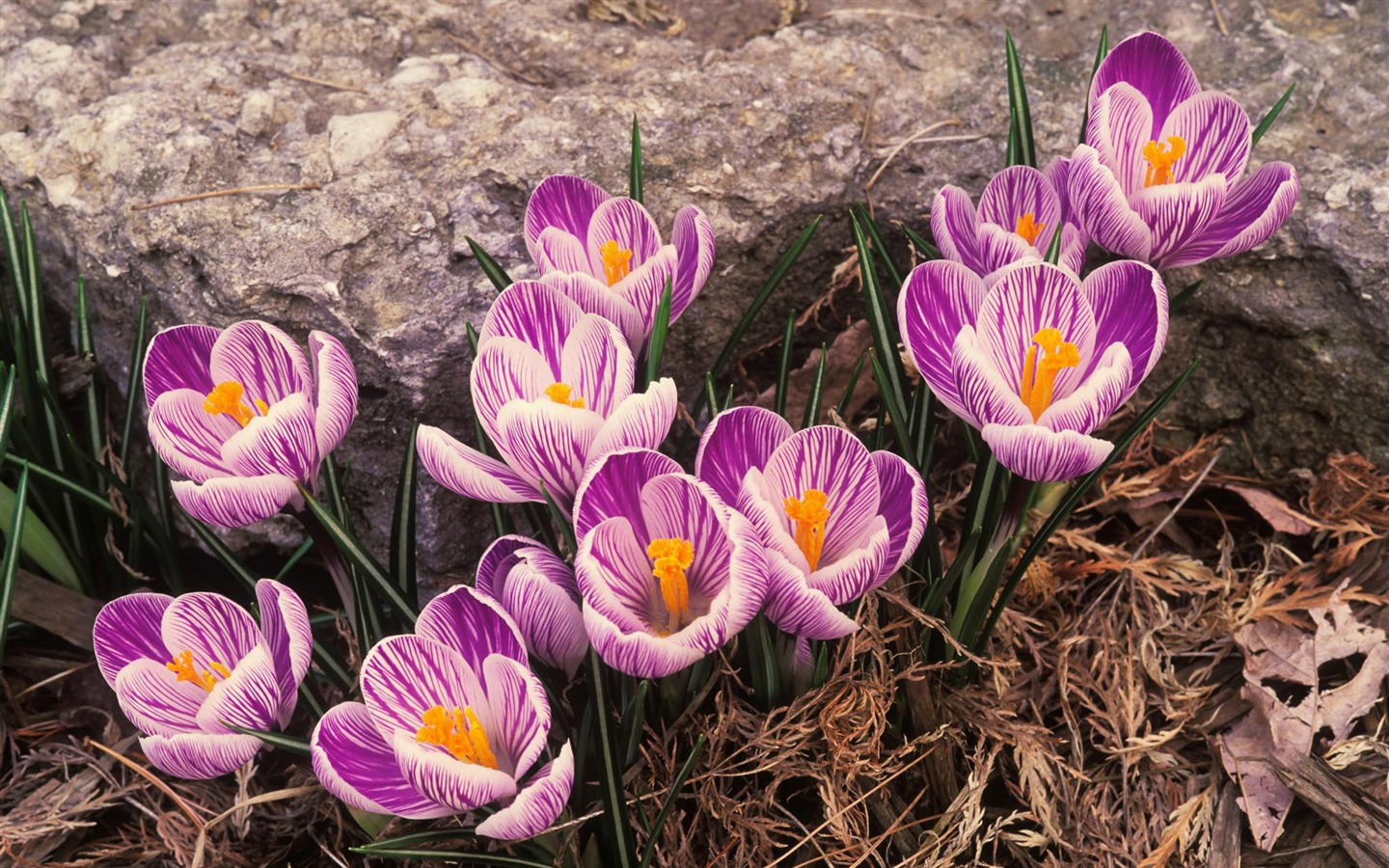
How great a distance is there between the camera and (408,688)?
120cm

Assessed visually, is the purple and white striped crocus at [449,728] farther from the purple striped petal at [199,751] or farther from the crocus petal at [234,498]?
the crocus petal at [234,498]

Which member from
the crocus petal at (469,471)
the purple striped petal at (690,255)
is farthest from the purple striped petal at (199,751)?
the purple striped petal at (690,255)

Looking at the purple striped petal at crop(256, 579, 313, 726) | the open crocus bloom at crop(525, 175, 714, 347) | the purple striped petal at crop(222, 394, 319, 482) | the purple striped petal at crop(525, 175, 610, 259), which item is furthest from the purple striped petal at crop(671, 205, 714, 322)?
the purple striped petal at crop(256, 579, 313, 726)

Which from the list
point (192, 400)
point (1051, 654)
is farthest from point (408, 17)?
point (1051, 654)

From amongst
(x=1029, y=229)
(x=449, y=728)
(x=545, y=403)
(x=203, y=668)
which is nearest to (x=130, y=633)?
(x=203, y=668)

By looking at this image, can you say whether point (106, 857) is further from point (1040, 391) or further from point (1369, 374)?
point (1369, 374)

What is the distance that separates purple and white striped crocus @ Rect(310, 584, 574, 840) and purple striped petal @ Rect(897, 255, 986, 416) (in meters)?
0.54

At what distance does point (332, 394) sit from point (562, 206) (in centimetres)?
41

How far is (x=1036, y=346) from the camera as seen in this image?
1.29 m

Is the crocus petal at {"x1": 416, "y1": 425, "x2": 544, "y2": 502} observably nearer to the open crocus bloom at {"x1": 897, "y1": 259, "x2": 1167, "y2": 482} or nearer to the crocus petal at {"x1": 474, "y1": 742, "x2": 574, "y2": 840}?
the crocus petal at {"x1": 474, "y1": 742, "x2": 574, "y2": 840}

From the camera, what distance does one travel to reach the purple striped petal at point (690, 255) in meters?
1.47

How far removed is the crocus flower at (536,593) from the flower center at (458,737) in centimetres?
11

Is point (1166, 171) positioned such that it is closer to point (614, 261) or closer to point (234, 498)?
point (614, 261)

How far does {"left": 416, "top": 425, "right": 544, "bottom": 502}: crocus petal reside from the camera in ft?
4.10
